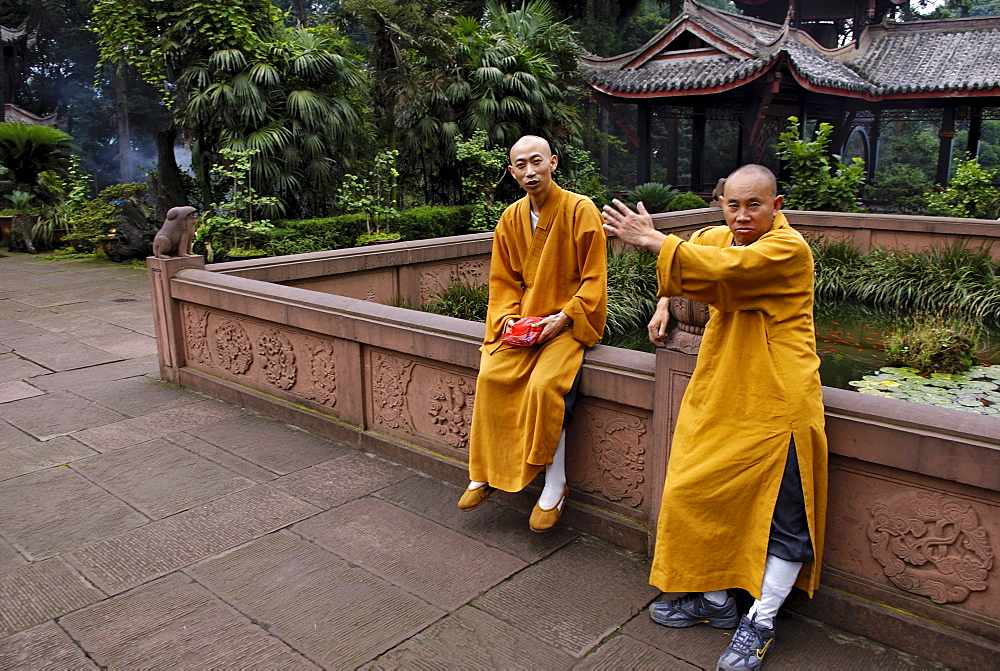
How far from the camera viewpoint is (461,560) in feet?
10.5

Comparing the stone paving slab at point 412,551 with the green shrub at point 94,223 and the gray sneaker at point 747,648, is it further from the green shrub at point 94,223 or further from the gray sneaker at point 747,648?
the green shrub at point 94,223

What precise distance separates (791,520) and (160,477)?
3.24 m

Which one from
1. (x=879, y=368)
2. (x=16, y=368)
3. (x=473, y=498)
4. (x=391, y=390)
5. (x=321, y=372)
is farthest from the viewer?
(x=879, y=368)

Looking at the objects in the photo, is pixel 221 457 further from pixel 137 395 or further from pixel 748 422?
pixel 748 422

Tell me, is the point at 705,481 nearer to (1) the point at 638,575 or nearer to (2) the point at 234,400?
(1) the point at 638,575

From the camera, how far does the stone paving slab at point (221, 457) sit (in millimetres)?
4156

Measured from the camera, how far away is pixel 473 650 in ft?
8.61

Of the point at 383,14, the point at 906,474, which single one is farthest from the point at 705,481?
the point at 383,14

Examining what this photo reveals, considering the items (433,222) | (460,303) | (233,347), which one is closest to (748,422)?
(233,347)

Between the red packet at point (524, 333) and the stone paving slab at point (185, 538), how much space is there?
132cm

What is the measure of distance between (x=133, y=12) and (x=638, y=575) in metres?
11.9

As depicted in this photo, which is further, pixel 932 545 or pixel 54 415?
pixel 54 415

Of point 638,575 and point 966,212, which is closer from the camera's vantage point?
point 638,575

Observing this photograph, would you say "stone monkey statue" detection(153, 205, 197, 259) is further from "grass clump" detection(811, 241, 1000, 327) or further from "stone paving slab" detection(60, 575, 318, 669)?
"grass clump" detection(811, 241, 1000, 327)
